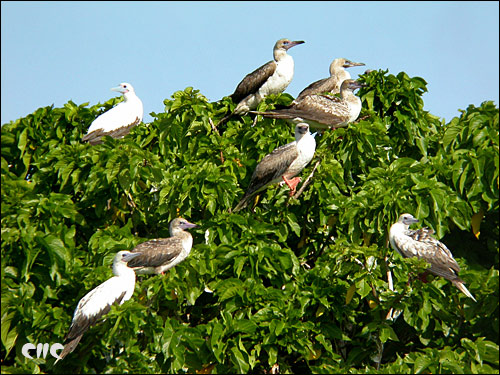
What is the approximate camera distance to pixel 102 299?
887cm

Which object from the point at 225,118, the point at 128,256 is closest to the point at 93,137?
the point at 225,118

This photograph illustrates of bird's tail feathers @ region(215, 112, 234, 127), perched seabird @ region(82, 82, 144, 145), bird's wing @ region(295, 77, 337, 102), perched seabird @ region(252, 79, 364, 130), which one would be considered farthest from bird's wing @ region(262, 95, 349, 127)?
perched seabird @ region(82, 82, 144, 145)

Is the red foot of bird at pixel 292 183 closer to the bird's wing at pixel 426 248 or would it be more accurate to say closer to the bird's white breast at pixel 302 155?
the bird's white breast at pixel 302 155

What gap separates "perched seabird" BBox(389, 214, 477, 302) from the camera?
9.12 m

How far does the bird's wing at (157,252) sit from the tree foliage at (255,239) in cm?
24

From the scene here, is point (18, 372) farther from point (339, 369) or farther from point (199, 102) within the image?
point (199, 102)

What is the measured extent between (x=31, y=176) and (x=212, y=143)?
263cm

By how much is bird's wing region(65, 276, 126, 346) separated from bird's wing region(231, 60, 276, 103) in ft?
14.2

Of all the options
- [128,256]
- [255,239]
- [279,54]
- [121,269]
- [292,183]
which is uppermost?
[279,54]

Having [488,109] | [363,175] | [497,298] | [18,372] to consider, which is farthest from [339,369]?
[488,109]

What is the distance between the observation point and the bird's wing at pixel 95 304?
28.1ft

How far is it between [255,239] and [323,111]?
10.4 ft

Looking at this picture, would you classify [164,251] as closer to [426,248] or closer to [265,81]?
[426,248]

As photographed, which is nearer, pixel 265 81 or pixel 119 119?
pixel 119 119
